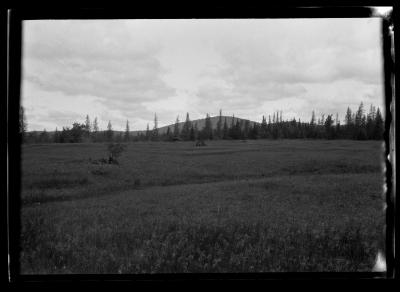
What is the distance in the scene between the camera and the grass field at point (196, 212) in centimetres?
838

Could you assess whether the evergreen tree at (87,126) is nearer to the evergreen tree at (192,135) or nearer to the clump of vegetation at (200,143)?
the clump of vegetation at (200,143)

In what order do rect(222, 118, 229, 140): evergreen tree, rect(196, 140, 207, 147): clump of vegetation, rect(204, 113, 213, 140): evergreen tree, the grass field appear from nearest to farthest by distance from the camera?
the grass field, rect(204, 113, 213, 140): evergreen tree, rect(196, 140, 207, 147): clump of vegetation, rect(222, 118, 229, 140): evergreen tree

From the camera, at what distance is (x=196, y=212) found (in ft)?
51.2

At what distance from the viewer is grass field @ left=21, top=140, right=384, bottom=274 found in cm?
838

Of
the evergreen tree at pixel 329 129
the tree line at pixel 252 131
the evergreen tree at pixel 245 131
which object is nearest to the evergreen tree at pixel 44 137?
the tree line at pixel 252 131

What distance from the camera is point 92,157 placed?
34781mm

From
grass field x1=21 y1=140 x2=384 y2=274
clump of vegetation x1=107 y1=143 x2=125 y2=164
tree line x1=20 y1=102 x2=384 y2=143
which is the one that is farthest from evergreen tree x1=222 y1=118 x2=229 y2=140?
clump of vegetation x1=107 y1=143 x2=125 y2=164

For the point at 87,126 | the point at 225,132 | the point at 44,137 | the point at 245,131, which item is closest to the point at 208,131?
the point at 225,132

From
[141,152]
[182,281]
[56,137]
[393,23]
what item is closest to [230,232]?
[182,281]

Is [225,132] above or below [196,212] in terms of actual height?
above

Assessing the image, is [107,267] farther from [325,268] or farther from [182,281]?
[325,268]

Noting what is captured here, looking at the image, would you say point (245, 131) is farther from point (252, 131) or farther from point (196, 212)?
point (196, 212)

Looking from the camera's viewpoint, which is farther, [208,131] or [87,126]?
[208,131]

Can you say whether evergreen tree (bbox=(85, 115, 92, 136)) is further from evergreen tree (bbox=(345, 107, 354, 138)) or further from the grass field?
evergreen tree (bbox=(345, 107, 354, 138))
